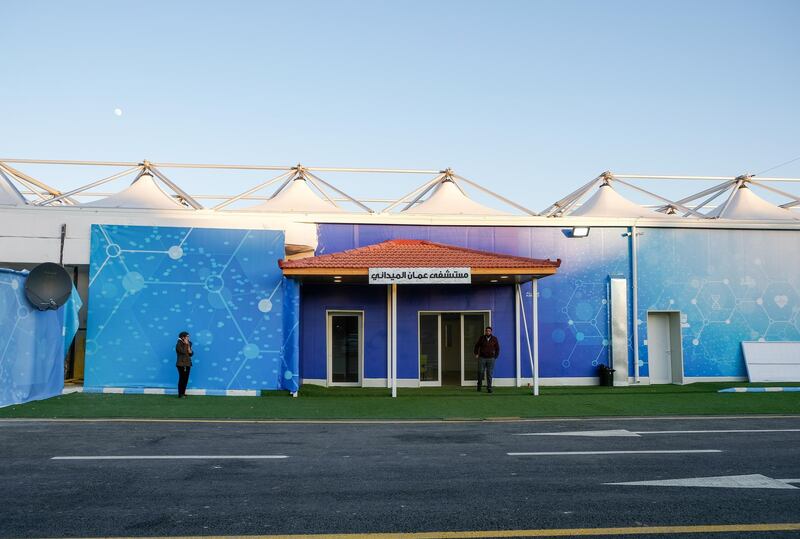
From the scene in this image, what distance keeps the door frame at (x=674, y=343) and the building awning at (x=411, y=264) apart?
5484 mm

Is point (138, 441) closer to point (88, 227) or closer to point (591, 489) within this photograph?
point (591, 489)

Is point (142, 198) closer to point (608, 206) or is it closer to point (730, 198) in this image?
point (608, 206)

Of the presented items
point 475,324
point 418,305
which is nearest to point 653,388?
point 475,324

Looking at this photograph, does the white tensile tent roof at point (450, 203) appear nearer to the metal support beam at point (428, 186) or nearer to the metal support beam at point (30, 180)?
the metal support beam at point (428, 186)

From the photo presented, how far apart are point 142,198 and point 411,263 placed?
1085 centimetres

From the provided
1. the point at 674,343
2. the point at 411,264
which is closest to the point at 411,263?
the point at 411,264

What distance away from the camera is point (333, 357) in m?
20.0

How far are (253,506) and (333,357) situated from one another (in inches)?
567

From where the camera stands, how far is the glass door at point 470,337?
20500mm

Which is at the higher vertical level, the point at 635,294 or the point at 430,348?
the point at 635,294

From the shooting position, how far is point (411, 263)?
55.8ft

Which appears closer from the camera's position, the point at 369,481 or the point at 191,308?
the point at 369,481

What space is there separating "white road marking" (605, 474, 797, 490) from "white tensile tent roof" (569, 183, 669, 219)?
17987 mm

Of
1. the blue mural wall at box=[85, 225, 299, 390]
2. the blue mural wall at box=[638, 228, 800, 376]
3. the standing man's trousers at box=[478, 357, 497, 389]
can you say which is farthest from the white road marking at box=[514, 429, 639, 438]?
the blue mural wall at box=[638, 228, 800, 376]
